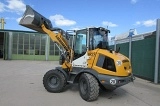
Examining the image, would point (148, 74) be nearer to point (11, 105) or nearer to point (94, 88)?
point (94, 88)

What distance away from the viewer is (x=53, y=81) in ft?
29.5

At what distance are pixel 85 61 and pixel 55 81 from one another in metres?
1.57

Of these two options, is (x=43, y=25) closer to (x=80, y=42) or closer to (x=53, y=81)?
(x=80, y=42)

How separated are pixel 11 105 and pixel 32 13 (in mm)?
3760

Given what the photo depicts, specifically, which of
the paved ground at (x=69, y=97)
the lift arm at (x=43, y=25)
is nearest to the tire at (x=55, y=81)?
the paved ground at (x=69, y=97)

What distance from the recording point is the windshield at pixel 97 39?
8.39 meters

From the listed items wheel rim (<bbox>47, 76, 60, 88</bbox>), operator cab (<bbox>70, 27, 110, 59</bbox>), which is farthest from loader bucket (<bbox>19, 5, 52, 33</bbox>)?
wheel rim (<bbox>47, 76, 60, 88</bbox>)

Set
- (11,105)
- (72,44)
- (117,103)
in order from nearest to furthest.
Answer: (11,105)
(117,103)
(72,44)

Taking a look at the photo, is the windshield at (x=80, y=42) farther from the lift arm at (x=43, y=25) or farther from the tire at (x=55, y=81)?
the tire at (x=55, y=81)

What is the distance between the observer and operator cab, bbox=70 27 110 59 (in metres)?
8.40

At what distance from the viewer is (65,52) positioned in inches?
365

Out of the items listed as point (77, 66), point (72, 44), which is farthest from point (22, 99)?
point (72, 44)

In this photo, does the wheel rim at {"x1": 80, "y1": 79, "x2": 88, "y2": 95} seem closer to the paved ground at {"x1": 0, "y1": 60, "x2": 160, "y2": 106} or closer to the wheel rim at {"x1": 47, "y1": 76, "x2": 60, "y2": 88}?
the paved ground at {"x1": 0, "y1": 60, "x2": 160, "y2": 106}

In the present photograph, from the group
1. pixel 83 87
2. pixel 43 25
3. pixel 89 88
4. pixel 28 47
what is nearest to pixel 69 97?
pixel 83 87
